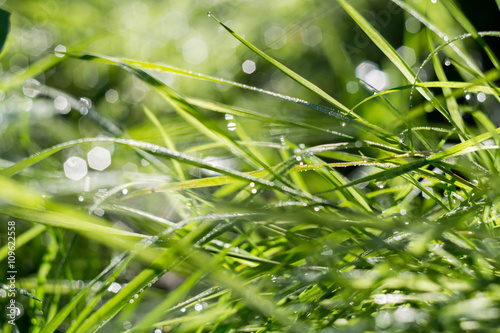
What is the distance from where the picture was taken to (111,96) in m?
1.14

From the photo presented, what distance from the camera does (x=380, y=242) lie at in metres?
0.40

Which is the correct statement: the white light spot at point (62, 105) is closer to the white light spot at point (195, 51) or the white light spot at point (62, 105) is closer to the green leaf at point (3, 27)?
the white light spot at point (195, 51)

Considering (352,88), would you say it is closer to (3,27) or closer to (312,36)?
(312,36)

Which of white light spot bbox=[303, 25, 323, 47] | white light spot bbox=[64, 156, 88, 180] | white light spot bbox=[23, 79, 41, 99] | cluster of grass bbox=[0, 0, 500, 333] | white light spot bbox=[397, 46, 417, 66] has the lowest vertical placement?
cluster of grass bbox=[0, 0, 500, 333]

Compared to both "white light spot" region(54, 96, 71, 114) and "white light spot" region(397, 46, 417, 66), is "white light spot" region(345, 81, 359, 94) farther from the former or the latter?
"white light spot" region(54, 96, 71, 114)

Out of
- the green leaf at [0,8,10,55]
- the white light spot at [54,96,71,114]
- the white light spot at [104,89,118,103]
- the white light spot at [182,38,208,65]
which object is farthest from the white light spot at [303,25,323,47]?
the green leaf at [0,8,10,55]

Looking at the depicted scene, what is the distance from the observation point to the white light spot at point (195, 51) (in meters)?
1.23

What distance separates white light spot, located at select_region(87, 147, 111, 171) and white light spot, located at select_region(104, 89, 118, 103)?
0.20 m

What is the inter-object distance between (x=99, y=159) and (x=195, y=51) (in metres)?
0.48

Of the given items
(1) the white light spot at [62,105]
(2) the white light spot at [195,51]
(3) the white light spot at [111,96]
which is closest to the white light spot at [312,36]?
(2) the white light spot at [195,51]

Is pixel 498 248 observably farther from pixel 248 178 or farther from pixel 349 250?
pixel 248 178

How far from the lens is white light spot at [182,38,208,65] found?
1.23 meters

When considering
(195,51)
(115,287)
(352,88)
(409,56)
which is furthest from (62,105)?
(409,56)

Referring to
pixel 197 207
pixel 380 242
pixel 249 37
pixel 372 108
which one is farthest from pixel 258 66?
pixel 380 242
